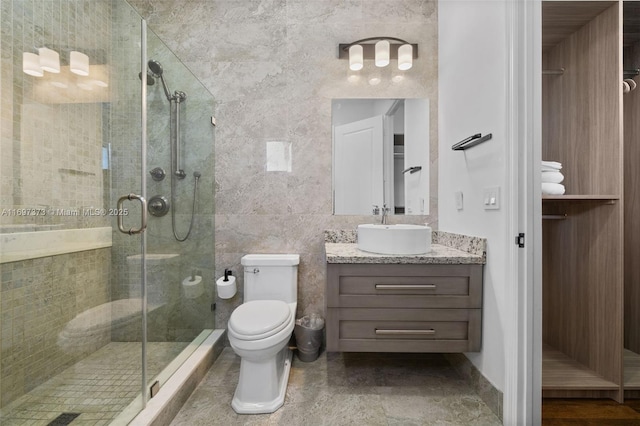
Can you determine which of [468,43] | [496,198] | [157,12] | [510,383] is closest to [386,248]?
[496,198]

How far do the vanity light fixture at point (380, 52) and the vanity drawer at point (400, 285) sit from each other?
1.40m

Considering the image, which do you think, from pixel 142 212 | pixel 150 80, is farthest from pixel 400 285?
pixel 150 80

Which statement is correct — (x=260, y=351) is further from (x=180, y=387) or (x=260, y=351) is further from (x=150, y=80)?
(x=150, y=80)

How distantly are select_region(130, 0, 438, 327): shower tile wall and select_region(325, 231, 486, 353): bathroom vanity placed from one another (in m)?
0.61

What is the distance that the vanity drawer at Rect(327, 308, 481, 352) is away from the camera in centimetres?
142

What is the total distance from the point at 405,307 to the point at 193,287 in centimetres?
133

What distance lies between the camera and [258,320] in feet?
4.58

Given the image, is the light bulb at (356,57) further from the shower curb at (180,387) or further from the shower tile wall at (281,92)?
the shower curb at (180,387)

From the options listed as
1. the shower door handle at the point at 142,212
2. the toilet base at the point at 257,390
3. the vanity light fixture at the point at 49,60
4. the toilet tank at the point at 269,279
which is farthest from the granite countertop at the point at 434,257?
the vanity light fixture at the point at 49,60

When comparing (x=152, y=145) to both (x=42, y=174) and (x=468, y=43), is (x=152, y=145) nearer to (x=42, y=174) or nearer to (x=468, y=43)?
(x=42, y=174)

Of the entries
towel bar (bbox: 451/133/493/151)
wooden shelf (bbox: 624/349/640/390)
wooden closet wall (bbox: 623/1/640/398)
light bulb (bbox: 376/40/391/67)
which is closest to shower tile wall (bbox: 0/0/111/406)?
light bulb (bbox: 376/40/391/67)

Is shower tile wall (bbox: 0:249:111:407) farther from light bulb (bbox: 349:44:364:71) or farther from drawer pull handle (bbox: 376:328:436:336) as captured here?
light bulb (bbox: 349:44:364:71)

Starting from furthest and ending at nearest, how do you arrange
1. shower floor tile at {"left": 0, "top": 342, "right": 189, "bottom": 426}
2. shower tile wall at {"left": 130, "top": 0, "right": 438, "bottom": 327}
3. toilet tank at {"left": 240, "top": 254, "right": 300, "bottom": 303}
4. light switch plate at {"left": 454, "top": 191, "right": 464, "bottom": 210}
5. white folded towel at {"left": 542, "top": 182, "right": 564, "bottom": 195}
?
shower tile wall at {"left": 130, "top": 0, "right": 438, "bottom": 327}
toilet tank at {"left": 240, "top": 254, "right": 300, "bottom": 303}
light switch plate at {"left": 454, "top": 191, "right": 464, "bottom": 210}
white folded towel at {"left": 542, "top": 182, "right": 564, "bottom": 195}
shower floor tile at {"left": 0, "top": 342, "right": 189, "bottom": 426}

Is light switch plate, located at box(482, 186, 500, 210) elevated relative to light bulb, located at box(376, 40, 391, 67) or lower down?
lower down
